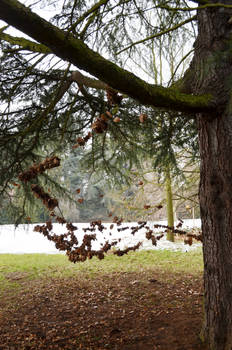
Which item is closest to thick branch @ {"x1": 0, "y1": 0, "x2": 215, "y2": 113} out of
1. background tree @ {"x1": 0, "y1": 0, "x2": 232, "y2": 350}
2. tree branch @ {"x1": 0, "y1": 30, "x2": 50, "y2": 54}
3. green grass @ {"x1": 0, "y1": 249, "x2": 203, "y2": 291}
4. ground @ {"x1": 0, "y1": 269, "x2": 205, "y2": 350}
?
background tree @ {"x1": 0, "y1": 0, "x2": 232, "y2": 350}

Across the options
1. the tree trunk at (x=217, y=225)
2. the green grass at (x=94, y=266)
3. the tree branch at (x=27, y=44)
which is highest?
the tree branch at (x=27, y=44)

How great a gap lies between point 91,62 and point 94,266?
6678 mm

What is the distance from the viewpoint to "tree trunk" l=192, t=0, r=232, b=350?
2.56 m

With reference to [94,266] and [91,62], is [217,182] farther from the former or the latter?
[94,266]

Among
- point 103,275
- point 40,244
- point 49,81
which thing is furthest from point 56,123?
point 40,244

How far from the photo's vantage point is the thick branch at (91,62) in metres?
1.41

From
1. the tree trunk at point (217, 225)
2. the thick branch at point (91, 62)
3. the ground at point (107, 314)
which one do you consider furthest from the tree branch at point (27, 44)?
the ground at point (107, 314)

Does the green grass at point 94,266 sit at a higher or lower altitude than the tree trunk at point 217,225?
lower

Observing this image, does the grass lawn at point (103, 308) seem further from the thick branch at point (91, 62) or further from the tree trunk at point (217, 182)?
the thick branch at point (91, 62)

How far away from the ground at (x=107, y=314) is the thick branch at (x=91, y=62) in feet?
7.24

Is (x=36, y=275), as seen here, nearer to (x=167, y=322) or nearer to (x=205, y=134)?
(x=167, y=322)

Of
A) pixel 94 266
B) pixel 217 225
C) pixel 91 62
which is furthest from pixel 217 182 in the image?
pixel 94 266

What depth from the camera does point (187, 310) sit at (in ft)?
12.2

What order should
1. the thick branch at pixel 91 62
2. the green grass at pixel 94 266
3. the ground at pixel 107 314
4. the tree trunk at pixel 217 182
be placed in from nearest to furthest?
1. the thick branch at pixel 91 62
2. the tree trunk at pixel 217 182
3. the ground at pixel 107 314
4. the green grass at pixel 94 266
